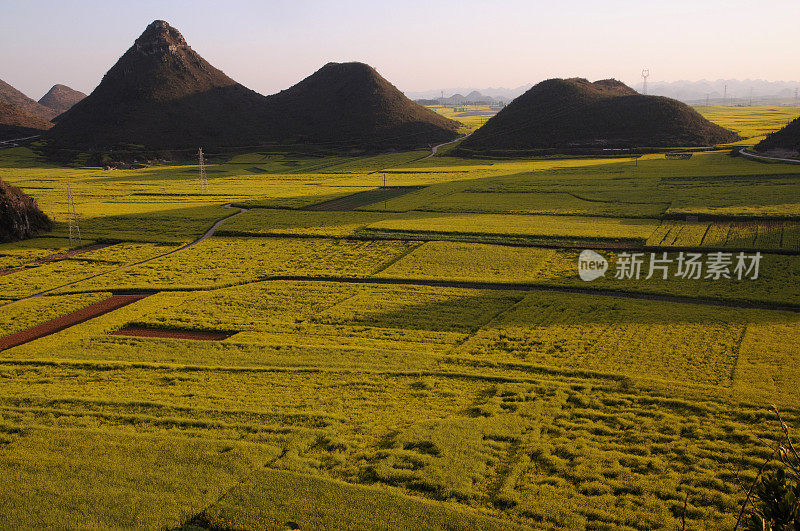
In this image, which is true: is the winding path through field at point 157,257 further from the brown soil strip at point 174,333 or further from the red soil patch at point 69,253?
the brown soil strip at point 174,333

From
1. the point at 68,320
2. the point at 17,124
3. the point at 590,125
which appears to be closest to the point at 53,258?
the point at 68,320

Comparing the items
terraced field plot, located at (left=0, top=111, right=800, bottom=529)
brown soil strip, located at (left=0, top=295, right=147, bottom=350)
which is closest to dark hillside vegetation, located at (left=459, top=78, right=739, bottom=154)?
terraced field plot, located at (left=0, top=111, right=800, bottom=529)

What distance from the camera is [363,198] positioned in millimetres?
73500

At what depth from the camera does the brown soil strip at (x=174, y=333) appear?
2933 cm

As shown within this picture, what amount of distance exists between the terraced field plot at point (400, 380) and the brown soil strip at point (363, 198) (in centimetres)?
1641

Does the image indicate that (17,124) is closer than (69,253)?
No

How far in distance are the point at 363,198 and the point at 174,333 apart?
150ft

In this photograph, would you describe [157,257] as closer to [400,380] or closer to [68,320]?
[68,320]

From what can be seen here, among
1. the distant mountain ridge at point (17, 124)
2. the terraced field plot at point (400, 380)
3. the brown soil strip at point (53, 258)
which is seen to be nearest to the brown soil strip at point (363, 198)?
the terraced field plot at point (400, 380)

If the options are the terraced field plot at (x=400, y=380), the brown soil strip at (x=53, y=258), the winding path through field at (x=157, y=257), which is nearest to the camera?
the terraced field plot at (x=400, y=380)

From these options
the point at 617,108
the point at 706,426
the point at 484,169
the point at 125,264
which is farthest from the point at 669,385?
the point at 617,108

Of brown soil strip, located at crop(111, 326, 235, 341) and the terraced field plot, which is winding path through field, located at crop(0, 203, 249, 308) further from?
brown soil strip, located at crop(111, 326, 235, 341)

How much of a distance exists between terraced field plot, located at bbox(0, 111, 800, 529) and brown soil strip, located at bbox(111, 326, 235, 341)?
209 mm

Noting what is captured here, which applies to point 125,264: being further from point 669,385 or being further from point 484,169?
point 484,169
